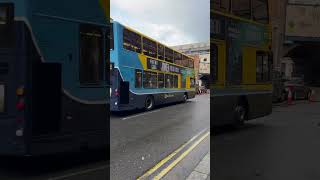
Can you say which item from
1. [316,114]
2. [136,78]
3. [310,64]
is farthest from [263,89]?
[136,78]

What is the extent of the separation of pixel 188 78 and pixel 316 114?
0.72 metres

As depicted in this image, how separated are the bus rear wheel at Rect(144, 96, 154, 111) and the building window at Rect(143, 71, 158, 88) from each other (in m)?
0.06

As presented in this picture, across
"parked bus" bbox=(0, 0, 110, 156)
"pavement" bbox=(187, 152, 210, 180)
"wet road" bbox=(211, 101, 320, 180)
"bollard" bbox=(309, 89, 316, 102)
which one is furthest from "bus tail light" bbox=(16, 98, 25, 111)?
"bollard" bbox=(309, 89, 316, 102)

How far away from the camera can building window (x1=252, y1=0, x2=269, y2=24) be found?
1.69 metres

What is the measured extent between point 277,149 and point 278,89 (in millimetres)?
354

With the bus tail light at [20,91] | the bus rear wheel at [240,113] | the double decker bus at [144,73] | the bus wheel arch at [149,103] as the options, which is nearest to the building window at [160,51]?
the double decker bus at [144,73]

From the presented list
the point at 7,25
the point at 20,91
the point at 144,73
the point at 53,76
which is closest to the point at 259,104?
the point at 144,73

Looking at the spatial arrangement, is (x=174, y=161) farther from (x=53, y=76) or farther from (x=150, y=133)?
(x=53, y=76)

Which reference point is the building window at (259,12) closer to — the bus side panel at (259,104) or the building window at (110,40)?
the bus side panel at (259,104)

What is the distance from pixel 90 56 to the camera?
1.73 meters

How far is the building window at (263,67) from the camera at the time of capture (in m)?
1.71

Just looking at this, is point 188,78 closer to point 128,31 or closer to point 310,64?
point 128,31

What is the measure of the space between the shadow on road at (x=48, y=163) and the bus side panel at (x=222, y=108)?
568mm

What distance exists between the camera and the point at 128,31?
1.67 meters
